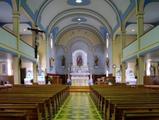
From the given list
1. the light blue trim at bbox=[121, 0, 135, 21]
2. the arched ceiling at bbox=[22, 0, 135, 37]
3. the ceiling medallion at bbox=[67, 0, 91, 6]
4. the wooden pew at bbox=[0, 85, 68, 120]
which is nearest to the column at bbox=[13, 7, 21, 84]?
the arched ceiling at bbox=[22, 0, 135, 37]

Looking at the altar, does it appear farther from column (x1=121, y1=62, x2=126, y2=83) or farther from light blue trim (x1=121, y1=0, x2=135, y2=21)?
light blue trim (x1=121, y1=0, x2=135, y2=21)

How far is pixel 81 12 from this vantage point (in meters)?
26.2

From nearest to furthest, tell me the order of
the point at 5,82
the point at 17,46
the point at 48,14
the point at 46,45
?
the point at 17,46 < the point at 5,82 < the point at 48,14 < the point at 46,45

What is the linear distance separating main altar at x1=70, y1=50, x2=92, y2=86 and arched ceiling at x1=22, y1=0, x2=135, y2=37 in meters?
6.09

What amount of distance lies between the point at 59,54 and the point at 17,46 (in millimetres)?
18798

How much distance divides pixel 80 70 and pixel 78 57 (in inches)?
102

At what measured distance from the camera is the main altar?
3077 centimetres

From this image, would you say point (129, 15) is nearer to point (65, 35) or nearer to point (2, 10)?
point (2, 10)

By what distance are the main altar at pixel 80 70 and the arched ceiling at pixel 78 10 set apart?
609 cm

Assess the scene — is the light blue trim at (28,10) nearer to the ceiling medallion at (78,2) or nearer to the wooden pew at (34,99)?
the ceiling medallion at (78,2)

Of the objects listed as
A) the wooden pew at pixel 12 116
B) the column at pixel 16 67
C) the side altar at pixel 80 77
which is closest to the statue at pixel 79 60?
the side altar at pixel 80 77

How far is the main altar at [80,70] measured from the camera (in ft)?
101

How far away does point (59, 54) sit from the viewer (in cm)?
3538

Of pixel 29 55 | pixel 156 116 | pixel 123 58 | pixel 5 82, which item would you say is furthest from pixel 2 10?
pixel 156 116
